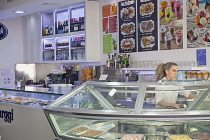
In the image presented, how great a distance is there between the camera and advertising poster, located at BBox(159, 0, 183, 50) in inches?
247

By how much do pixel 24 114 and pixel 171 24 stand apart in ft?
11.5

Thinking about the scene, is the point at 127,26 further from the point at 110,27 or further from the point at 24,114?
the point at 24,114

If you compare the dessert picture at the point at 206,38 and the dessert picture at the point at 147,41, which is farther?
the dessert picture at the point at 147,41

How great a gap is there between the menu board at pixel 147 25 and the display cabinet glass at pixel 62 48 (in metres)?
2.41

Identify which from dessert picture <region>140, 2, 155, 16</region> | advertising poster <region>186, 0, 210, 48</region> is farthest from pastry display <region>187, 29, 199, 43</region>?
dessert picture <region>140, 2, 155, 16</region>

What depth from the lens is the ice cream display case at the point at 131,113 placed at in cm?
270

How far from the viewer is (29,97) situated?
5008 millimetres

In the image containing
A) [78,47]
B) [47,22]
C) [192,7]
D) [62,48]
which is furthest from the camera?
[47,22]

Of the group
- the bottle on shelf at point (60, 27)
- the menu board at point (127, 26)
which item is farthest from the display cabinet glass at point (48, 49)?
the menu board at point (127, 26)

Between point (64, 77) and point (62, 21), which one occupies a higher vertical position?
point (62, 21)

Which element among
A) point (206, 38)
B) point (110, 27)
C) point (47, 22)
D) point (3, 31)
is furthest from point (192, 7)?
point (3, 31)

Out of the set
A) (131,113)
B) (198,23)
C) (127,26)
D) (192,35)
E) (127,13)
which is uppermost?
(127,13)

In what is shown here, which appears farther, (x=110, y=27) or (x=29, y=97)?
→ (x=110, y=27)

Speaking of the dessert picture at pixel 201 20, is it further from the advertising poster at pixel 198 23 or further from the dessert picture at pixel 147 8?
the dessert picture at pixel 147 8
